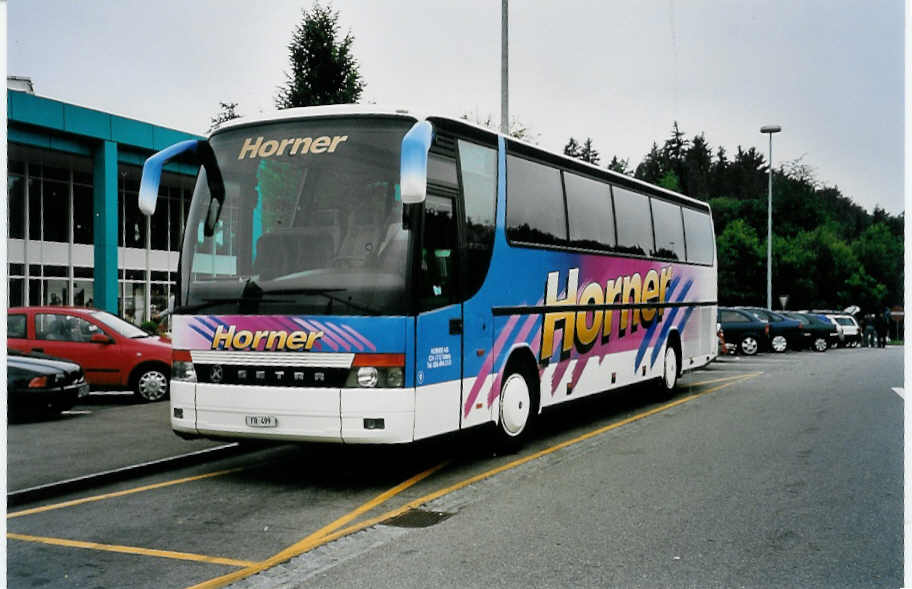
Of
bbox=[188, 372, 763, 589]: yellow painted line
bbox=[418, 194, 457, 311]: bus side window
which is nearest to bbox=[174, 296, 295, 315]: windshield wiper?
bbox=[418, 194, 457, 311]: bus side window

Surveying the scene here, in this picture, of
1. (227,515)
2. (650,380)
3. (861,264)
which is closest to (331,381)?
(227,515)

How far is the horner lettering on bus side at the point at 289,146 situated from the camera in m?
7.92

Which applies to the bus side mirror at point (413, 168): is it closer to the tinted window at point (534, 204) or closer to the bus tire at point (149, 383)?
the tinted window at point (534, 204)

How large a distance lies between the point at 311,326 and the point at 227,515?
1654 mm

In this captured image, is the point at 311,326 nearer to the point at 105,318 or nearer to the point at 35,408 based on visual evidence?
the point at 35,408

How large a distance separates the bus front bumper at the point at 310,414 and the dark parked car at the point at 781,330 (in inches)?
1029

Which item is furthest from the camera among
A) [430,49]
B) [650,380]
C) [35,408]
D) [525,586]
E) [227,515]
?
[650,380]

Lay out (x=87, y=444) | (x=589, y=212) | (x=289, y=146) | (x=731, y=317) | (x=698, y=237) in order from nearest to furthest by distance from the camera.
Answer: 1. (x=289, y=146)
2. (x=87, y=444)
3. (x=589, y=212)
4. (x=698, y=237)
5. (x=731, y=317)

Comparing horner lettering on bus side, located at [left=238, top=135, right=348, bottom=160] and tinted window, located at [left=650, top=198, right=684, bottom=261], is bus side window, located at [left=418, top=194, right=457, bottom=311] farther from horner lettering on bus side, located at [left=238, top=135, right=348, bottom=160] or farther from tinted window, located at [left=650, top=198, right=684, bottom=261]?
tinted window, located at [left=650, top=198, right=684, bottom=261]

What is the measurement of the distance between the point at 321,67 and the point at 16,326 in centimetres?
1838

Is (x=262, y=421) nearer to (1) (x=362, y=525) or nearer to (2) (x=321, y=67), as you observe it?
(1) (x=362, y=525)

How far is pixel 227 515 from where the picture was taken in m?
6.84

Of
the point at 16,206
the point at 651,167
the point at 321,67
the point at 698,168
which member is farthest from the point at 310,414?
the point at 698,168

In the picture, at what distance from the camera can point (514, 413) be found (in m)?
9.48
